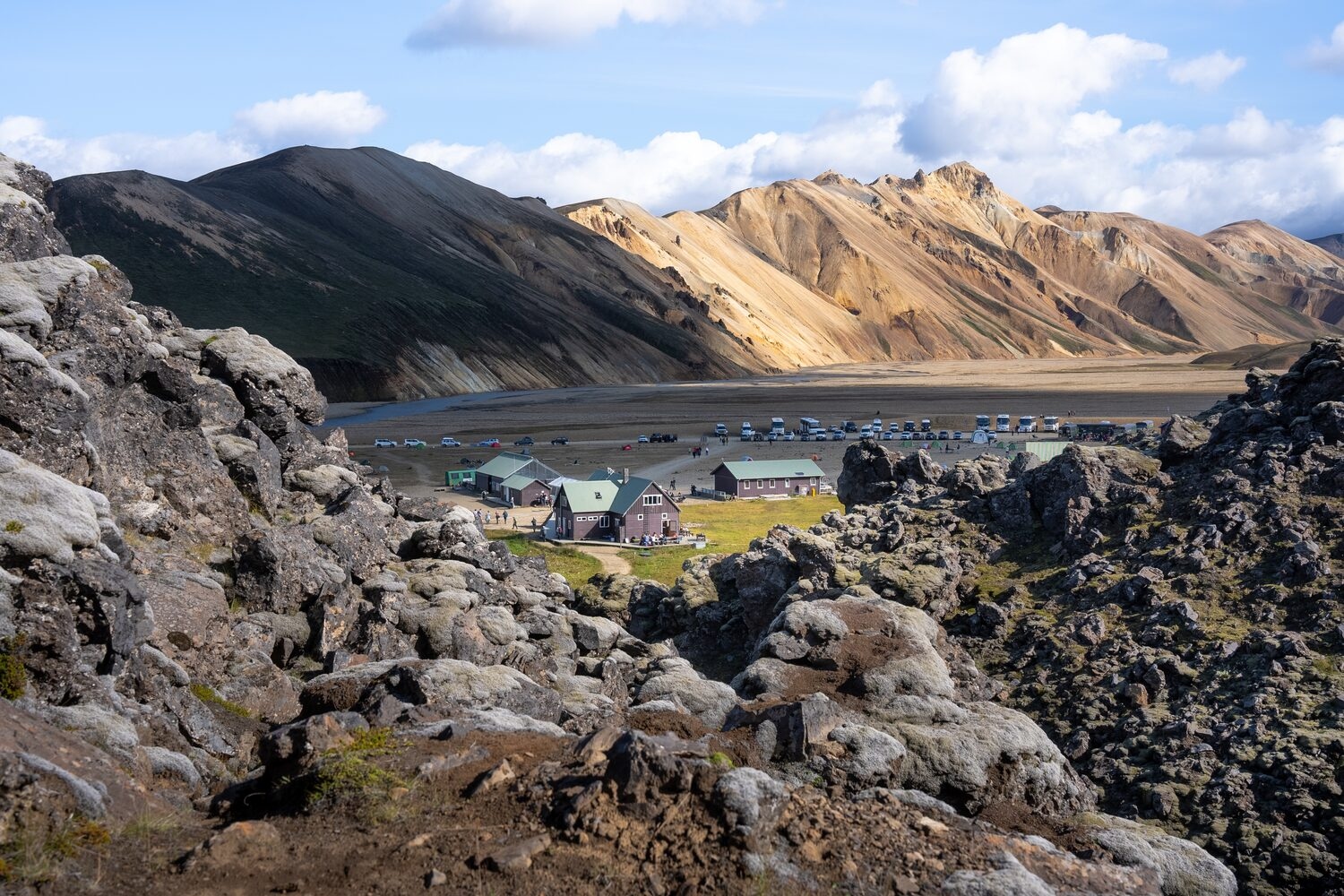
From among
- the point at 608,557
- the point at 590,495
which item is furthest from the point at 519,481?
the point at 608,557

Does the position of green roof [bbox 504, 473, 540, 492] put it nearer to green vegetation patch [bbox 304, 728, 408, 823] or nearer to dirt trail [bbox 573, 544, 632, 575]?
dirt trail [bbox 573, 544, 632, 575]

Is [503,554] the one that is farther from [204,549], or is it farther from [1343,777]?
[1343,777]

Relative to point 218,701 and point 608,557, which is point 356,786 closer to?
point 218,701

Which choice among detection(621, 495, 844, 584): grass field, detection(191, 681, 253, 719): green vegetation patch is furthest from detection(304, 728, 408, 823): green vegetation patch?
detection(621, 495, 844, 584): grass field

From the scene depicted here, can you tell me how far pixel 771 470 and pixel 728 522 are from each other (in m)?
13.2

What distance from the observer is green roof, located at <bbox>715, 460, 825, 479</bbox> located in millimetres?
88250

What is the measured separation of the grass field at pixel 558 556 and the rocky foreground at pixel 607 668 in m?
12.2

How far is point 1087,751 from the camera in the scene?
28031 mm

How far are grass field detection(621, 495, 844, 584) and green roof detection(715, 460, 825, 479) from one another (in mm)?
2370

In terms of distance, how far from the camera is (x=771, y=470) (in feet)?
292

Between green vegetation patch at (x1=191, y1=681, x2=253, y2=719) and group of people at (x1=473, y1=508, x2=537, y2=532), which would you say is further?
group of people at (x1=473, y1=508, x2=537, y2=532)

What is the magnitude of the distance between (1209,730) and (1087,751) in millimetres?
2807

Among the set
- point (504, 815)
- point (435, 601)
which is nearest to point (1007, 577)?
point (435, 601)

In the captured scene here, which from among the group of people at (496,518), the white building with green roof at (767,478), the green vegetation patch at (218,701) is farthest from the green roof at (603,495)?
the green vegetation patch at (218,701)
